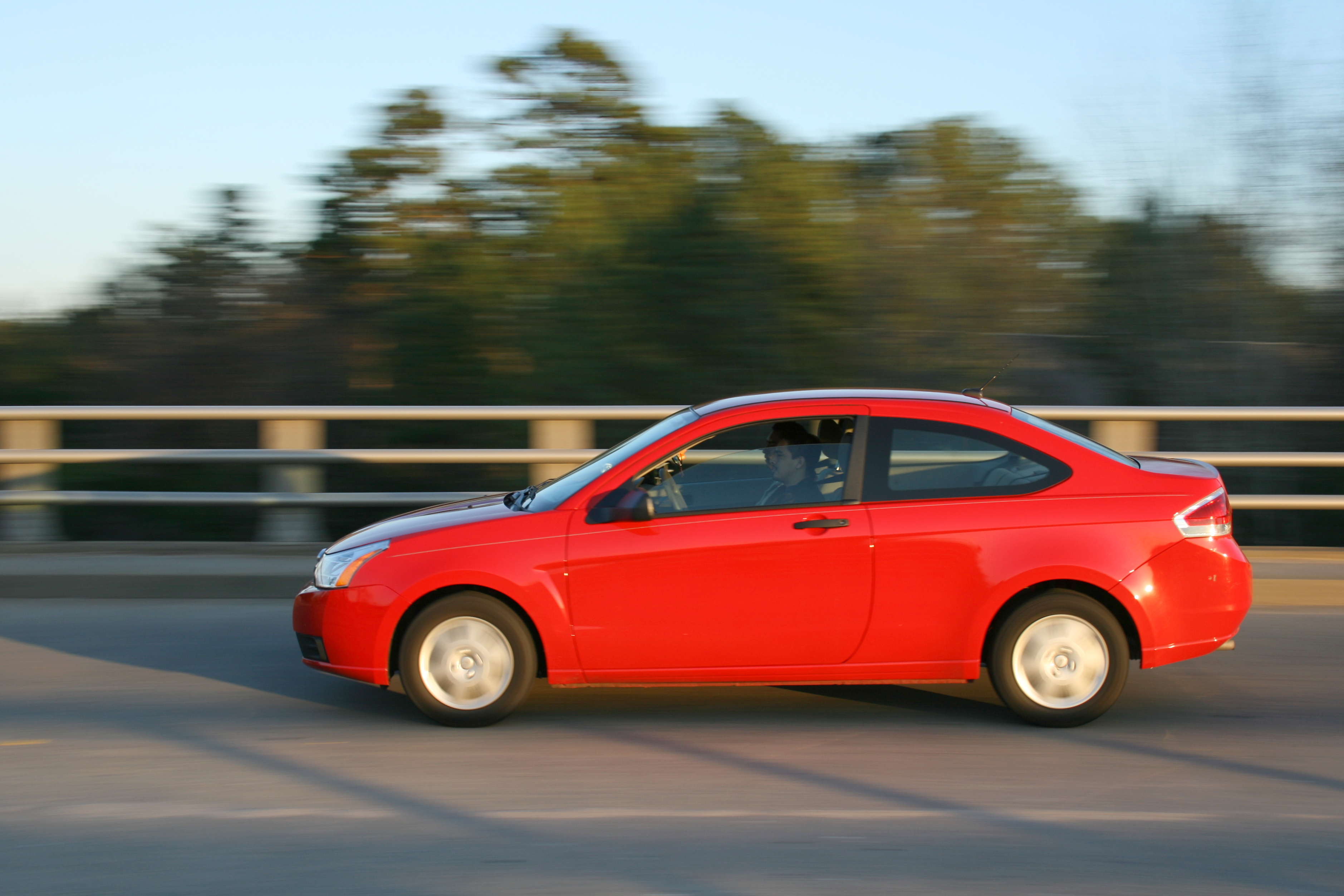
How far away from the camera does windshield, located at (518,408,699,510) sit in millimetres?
5797

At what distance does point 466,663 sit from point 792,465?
1.73m

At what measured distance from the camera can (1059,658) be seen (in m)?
5.60

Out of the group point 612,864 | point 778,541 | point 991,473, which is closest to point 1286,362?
point 991,473

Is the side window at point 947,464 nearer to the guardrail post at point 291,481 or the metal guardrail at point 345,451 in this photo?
the metal guardrail at point 345,451

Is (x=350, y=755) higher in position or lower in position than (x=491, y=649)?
lower

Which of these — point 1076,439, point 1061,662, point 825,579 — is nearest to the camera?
point 825,579

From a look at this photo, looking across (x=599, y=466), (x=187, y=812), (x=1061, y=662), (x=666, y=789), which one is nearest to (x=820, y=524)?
(x=599, y=466)

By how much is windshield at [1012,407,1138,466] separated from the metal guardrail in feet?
9.81

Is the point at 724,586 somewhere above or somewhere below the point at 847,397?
below

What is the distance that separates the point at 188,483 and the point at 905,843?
1033 cm

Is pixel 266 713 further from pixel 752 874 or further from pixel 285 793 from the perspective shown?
pixel 752 874

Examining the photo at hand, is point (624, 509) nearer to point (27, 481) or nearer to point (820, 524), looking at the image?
point (820, 524)

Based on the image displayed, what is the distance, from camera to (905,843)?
14.1 ft

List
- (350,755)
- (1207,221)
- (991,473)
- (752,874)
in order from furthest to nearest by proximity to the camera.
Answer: (1207,221)
(991,473)
(350,755)
(752,874)
